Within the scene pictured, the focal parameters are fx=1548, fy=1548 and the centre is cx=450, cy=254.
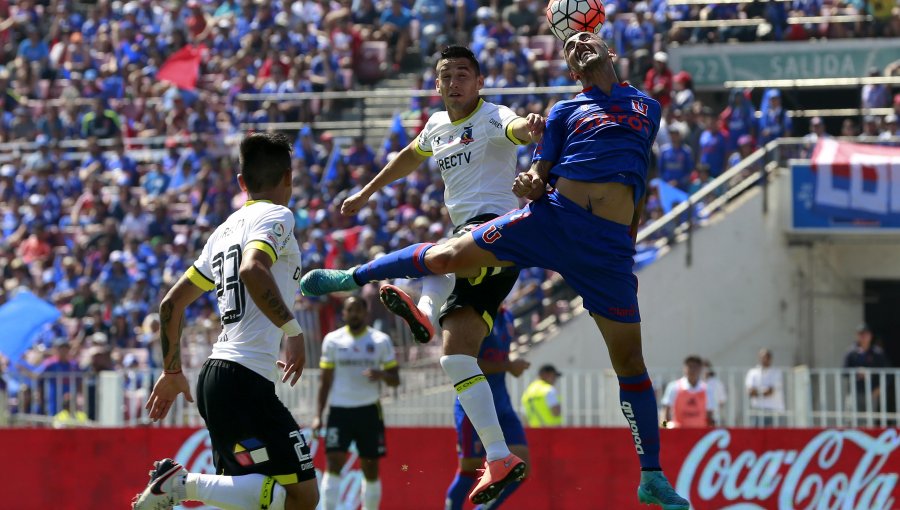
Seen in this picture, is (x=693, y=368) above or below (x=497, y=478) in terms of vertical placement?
above

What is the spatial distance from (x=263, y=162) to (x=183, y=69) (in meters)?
18.2

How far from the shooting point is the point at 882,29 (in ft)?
74.2

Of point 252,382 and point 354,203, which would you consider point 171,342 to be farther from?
point 354,203

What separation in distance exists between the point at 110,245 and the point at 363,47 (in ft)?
17.8

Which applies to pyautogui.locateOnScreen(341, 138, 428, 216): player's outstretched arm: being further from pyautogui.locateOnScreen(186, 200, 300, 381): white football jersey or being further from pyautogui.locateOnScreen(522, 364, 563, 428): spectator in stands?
pyautogui.locateOnScreen(522, 364, 563, 428): spectator in stands

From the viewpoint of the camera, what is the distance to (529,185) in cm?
816

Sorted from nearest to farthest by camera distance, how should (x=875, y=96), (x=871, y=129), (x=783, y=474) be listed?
(x=783, y=474) → (x=871, y=129) → (x=875, y=96)

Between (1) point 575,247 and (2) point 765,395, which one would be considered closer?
(1) point 575,247

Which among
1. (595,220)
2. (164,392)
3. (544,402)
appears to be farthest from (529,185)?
(544,402)

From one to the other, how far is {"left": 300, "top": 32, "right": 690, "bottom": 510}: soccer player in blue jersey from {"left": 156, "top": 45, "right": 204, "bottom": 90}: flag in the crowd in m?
18.0

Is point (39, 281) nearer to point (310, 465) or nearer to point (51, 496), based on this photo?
point (51, 496)

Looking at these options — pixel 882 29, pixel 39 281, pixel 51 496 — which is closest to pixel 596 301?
pixel 51 496

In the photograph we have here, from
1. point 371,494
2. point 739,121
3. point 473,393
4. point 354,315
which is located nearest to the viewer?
point 473,393

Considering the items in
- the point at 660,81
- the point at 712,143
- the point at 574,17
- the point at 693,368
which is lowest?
the point at 693,368
